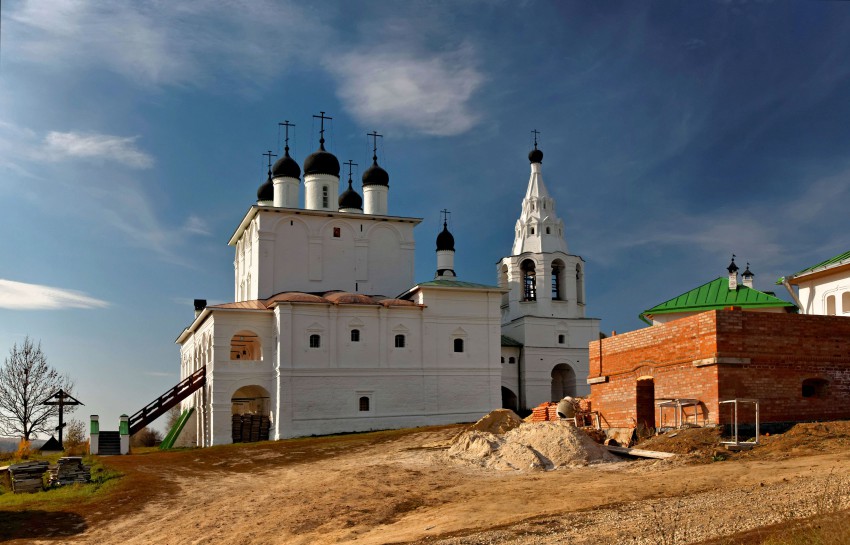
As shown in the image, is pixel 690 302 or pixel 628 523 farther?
pixel 690 302

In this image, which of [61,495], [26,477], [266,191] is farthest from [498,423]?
[266,191]

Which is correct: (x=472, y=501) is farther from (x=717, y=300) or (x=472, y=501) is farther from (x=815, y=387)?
(x=717, y=300)

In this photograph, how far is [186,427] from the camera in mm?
35312

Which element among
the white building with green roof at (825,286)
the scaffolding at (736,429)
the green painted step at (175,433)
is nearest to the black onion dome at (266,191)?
the green painted step at (175,433)

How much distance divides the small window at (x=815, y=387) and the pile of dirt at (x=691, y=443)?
2.70 meters

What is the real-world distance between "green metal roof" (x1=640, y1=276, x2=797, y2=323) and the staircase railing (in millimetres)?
16941

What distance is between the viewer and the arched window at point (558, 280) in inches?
1596

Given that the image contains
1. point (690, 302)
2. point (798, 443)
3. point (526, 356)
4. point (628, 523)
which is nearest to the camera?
point (628, 523)

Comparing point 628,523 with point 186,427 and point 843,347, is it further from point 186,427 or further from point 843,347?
point 186,427

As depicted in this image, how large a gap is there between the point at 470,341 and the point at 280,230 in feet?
30.2

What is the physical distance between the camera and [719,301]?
27.3 m

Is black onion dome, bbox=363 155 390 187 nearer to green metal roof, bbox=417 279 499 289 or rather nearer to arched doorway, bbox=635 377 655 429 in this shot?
green metal roof, bbox=417 279 499 289

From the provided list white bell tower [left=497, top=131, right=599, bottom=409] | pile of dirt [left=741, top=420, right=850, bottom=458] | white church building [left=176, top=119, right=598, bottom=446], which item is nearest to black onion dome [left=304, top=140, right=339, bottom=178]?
white church building [left=176, top=119, right=598, bottom=446]

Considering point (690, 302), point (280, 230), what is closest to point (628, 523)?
point (690, 302)
